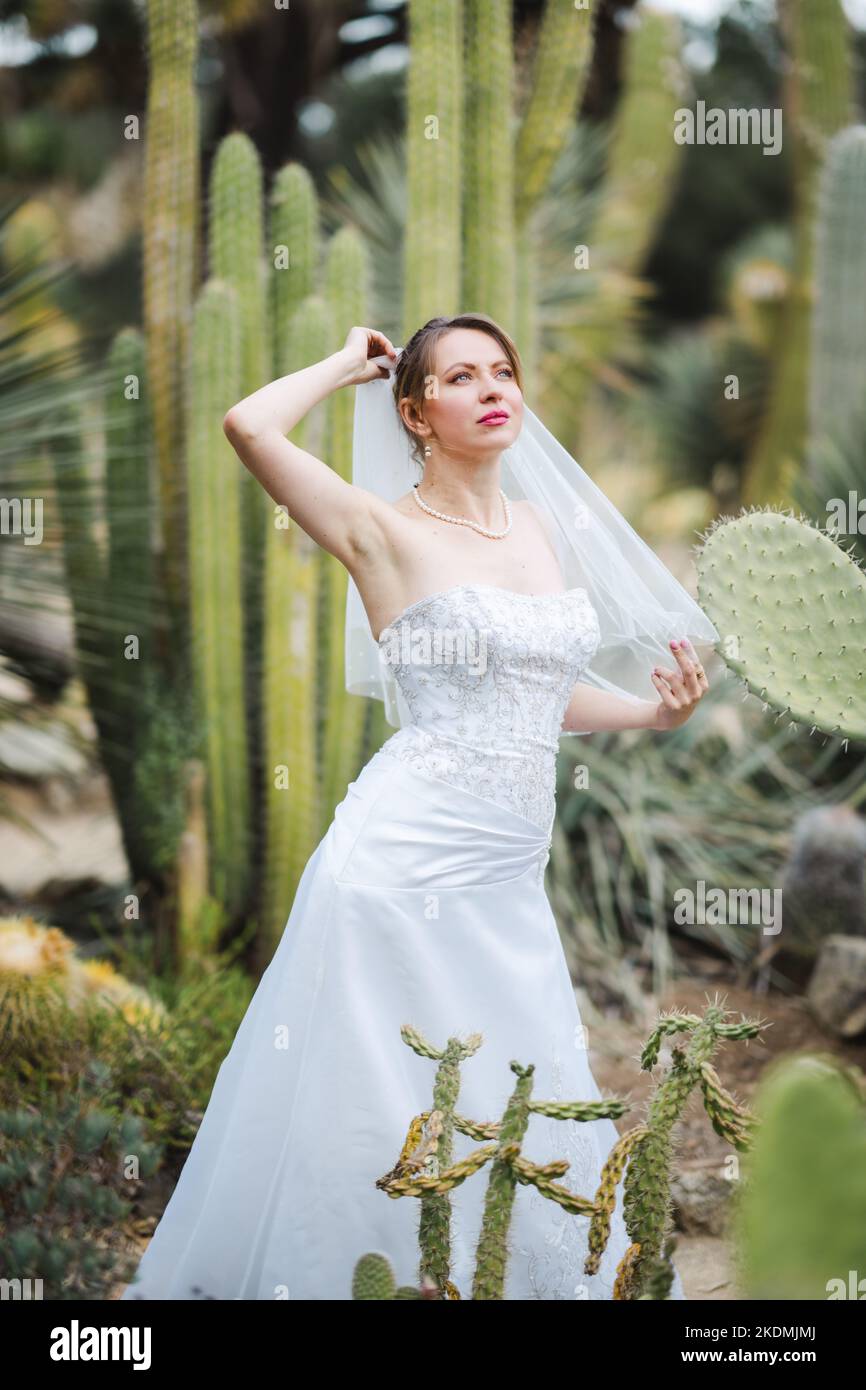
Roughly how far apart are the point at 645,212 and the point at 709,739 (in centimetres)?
392

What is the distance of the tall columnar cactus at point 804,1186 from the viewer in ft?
4.83

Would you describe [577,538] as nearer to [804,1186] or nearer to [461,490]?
[461,490]

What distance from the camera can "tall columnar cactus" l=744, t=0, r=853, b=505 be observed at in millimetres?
7621

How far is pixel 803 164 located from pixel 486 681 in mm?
6609

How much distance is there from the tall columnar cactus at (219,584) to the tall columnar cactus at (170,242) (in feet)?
0.63

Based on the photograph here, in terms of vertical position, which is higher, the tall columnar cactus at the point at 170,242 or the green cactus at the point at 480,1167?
the tall columnar cactus at the point at 170,242

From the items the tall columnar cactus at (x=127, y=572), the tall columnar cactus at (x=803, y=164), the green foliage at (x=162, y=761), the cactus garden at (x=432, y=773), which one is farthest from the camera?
the tall columnar cactus at (x=803, y=164)

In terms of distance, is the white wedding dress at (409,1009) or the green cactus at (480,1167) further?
the white wedding dress at (409,1009)

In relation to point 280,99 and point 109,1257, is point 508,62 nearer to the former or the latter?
point 109,1257

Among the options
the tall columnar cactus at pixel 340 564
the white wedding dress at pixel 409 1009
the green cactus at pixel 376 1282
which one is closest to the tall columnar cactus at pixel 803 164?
the tall columnar cactus at pixel 340 564

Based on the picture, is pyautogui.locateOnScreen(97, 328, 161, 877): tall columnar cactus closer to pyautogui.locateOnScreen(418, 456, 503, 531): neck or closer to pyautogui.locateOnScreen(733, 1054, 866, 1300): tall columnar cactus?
pyautogui.locateOnScreen(418, 456, 503, 531): neck

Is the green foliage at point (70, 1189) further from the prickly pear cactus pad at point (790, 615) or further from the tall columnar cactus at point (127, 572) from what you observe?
the prickly pear cactus pad at point (790, 615)

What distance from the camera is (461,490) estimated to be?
9.28 feet

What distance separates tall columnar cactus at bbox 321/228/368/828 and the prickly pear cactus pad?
1.84 meters
